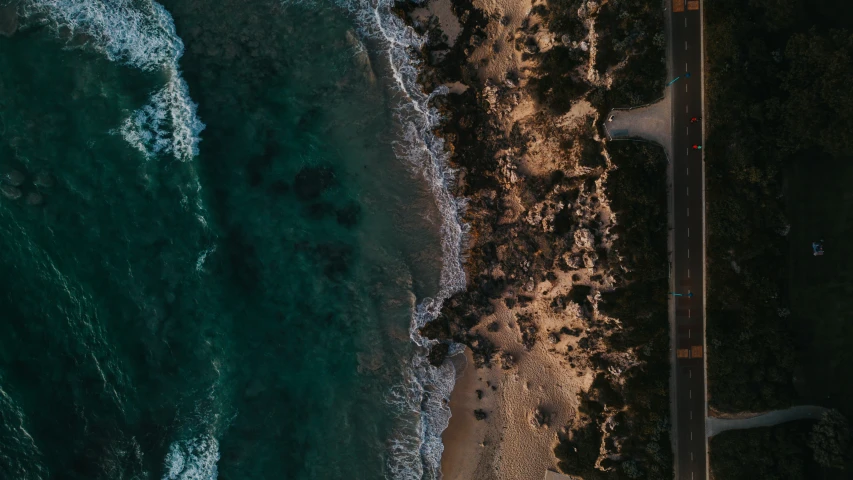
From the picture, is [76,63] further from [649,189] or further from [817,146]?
[817,146]

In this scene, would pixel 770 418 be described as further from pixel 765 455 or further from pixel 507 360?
pixel 507 360

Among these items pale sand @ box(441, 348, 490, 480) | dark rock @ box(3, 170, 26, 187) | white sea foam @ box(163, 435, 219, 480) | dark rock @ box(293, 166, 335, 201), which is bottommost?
white sea foam @ box(163, 435, 219, 480)

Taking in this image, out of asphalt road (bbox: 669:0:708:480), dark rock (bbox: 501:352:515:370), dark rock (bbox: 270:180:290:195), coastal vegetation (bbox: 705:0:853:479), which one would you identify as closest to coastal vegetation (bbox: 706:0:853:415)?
coastal vegetation (bbox: 705:0:853:479)

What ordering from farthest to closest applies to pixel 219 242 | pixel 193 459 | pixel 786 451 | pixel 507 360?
pixel 507 360 < pixel 786 451 < pixel 193 459 < pixel 219 242

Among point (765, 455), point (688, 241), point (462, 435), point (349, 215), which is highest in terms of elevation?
point (688, 241)

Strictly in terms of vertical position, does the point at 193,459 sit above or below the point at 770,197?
below

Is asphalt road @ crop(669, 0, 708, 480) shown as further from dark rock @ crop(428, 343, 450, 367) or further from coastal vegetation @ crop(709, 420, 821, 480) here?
dark rock @ crop(428, 343, 450, 367)

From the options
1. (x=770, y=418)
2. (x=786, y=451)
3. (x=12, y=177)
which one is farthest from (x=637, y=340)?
(x=12, y=177)
